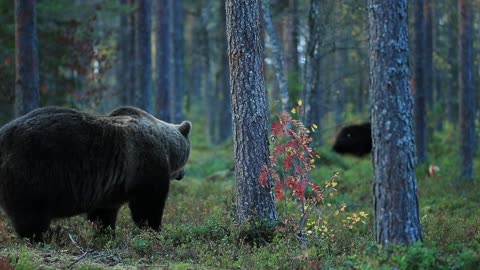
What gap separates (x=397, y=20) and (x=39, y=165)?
17.6 feet

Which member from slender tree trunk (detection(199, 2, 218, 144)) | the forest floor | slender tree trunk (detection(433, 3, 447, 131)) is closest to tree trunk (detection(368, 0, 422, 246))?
the forest floor

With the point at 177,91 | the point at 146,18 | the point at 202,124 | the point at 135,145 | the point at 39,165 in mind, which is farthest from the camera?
the point at 202,124

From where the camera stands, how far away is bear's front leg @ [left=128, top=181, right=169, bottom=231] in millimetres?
10227

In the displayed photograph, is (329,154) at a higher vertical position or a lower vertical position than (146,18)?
lower

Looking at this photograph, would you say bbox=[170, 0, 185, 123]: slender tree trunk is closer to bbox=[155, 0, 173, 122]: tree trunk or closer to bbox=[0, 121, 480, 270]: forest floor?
bbox=[155, 0, 173, 122]: tree trunk

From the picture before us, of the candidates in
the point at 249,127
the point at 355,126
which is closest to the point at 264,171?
the point at 249,127

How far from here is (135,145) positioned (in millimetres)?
10258

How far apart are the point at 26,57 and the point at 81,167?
4.89m

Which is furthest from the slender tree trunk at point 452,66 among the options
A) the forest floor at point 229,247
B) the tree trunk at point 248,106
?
the tree trunk at point 248,106

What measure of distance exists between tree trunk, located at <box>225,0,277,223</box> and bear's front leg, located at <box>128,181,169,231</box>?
5.03 ft

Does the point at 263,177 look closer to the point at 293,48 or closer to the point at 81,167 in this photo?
the point at 81,167

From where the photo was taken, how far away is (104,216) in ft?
35.3

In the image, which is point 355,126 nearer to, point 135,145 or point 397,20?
point 135,145

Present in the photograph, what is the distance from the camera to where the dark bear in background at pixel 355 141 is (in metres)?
24.9
